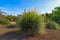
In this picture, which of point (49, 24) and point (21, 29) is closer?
point (21, 29)

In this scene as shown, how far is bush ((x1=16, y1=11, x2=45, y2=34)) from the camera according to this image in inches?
497

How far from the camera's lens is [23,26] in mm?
12852

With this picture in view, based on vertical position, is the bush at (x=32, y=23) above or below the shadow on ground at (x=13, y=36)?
above

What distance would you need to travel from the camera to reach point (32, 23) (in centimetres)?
1270

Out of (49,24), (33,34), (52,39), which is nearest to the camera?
(52,39)

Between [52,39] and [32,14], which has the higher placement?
[32,14]

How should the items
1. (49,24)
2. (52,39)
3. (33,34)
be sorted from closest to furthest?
(52,39) → (33,34) → (49,24)

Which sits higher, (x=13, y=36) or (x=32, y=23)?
(x=32, y=23)

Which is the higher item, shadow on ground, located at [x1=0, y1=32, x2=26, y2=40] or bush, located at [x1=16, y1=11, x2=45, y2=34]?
bush, located at [x1=16, y1=11, x2=45, y2=34]

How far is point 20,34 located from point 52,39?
2.61 m

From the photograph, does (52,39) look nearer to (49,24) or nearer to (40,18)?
(40,18)

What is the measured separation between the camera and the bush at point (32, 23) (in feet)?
41.4

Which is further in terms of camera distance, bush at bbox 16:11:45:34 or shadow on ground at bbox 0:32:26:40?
bush at bbox 16:11:45:34

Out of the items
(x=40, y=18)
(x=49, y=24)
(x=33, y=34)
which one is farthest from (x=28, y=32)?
(x=49, y=24)
